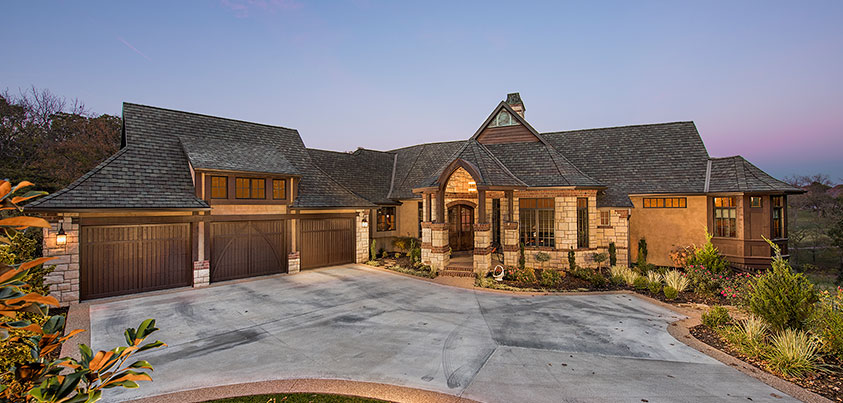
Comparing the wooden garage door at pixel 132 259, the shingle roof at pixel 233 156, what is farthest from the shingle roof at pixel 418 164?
the wooden garage door at pixel 132 259

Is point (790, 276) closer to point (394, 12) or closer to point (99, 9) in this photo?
point (394, 12)

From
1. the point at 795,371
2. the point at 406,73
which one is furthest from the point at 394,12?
the point at 795,371

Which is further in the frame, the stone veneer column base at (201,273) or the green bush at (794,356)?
the stone veneer column base at (201,273)

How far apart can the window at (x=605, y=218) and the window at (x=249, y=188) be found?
49.2ft

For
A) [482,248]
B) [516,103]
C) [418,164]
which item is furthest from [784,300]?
[418,164]

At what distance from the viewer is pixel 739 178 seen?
1470 cm

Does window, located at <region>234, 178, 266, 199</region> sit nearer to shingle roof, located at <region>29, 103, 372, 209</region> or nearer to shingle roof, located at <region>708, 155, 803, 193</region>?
shingle roof, located at <region>29, 103, 372, 209</region>

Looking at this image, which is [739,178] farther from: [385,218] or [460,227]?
[385,218]

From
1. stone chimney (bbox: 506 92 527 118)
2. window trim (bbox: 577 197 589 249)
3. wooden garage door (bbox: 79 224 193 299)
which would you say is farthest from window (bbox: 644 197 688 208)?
wooden garage door (bbox: 79 224 193 299)

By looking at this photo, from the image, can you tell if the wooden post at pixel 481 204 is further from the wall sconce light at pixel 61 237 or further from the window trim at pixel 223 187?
the wall sconce light at pixel 61 237

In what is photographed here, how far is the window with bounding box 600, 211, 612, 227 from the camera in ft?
51.2

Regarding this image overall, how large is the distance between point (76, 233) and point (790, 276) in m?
19.1

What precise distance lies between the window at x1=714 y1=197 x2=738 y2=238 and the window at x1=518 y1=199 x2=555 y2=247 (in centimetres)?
721

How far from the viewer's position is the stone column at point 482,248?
559 inches
